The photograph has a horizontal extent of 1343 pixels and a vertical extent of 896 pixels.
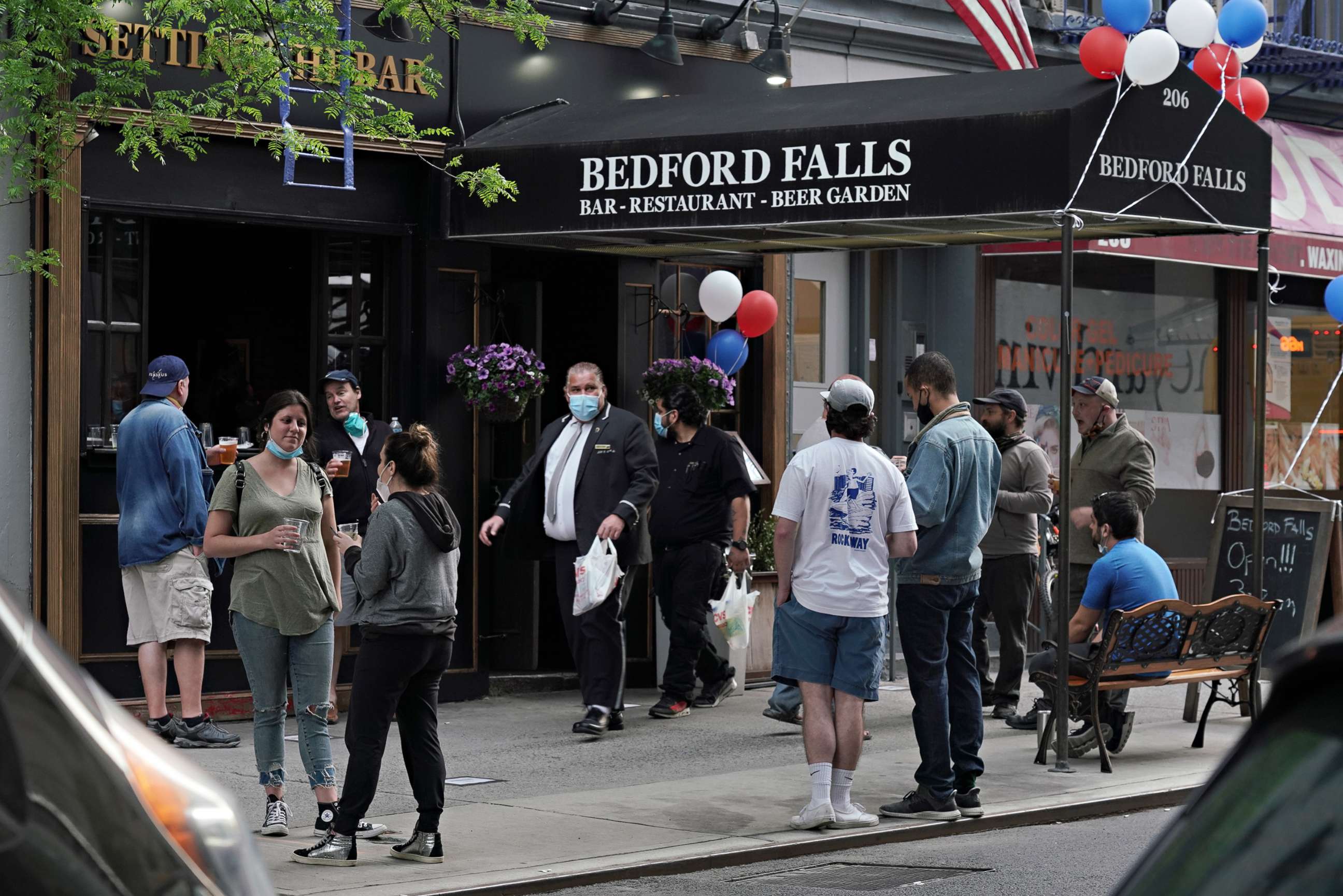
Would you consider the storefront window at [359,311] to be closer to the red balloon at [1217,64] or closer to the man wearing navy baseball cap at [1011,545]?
the man wearing navy baseball cap at [1011,545]

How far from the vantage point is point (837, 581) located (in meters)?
8.57

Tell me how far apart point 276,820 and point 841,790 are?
97.2 inches

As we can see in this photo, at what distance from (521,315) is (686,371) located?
1.31m

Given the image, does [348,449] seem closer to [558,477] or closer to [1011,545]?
[558,477]

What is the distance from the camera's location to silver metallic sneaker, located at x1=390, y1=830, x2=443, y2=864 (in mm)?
7754

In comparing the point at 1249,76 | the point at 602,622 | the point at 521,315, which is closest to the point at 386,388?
the point at 521,315

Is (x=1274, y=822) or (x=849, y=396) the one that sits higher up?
(x=849, y=396)

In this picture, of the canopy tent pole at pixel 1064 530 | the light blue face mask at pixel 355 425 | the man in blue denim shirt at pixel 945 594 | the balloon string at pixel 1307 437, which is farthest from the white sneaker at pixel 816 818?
the balloon string at pixel 1307 437

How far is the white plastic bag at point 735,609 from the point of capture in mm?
12023

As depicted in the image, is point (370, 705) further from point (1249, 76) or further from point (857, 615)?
point (1249, 76)

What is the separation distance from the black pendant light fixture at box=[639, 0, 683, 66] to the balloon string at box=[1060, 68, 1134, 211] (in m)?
3.88

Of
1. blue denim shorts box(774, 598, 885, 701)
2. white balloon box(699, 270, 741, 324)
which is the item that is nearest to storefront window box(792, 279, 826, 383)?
white balloon box(699, 270, 741, 324)

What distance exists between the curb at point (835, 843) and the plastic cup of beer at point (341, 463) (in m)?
4.09

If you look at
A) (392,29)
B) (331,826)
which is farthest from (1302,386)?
(331,826)
